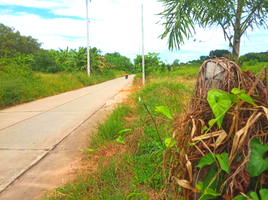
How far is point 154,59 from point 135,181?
17.4m

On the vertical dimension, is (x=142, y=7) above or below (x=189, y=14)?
above

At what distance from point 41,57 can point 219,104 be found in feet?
75.4

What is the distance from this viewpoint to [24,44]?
121 ft

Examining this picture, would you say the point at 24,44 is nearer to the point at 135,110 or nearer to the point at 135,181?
the point at 135,110

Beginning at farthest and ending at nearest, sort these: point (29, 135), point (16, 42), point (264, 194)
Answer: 1. point (16, 42)
2. point (29, 135)
3. point (264, 194)

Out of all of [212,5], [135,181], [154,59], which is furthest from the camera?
[154,59]

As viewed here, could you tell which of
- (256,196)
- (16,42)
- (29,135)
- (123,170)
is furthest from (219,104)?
(16,42)

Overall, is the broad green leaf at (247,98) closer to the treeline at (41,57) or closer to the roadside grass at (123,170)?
the roadside grass at (123,170)

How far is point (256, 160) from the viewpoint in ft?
3.36

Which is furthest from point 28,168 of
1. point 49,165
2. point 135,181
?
point 135,181

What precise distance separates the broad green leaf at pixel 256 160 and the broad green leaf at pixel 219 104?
0.19 m

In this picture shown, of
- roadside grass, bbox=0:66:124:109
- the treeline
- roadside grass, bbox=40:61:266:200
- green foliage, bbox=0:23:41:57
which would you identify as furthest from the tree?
green foliage, bbox=0:23:41:57

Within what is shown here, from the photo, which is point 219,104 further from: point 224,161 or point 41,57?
point 41,57

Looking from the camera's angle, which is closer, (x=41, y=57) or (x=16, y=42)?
(x=41, y=57)
